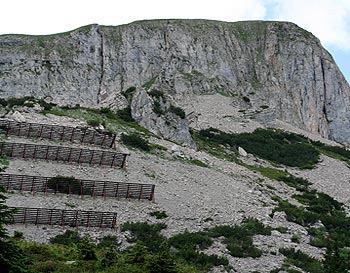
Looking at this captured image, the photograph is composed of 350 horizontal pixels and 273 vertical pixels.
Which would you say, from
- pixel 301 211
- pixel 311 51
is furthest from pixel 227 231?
pixel 311 51

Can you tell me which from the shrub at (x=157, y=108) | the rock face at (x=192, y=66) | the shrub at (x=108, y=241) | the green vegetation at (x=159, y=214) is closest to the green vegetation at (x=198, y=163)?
the green vegetation at (x=159, y=214)

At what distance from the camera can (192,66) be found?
350 ft

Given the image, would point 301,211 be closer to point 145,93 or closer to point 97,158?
point 97,158

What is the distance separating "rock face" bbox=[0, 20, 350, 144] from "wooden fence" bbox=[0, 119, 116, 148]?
4870 centimetres

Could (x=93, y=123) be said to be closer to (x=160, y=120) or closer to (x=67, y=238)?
(x=160, y=120)

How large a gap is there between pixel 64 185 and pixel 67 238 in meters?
7.83

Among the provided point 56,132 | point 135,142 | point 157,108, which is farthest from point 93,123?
point 157,108

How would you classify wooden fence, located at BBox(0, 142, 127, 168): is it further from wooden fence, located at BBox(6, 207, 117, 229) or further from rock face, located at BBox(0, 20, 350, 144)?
rock face, located at BBox(0, 20, 350, 144)

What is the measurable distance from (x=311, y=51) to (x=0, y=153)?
88.9 metres

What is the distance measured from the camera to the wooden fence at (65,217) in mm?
30234

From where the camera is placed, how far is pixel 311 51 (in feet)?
381

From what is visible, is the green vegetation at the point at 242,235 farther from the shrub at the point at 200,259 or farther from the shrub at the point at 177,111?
the shrub at the point at 177,111

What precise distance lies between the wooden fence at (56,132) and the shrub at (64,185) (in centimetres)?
918

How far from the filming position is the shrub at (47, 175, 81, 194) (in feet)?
115
